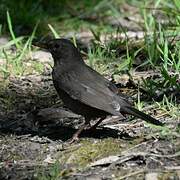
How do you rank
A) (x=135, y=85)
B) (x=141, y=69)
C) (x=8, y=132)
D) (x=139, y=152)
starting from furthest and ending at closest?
(x=141, y=69) < (x=135, y=85) < (x=8, y=132) < (x=139, y=152)

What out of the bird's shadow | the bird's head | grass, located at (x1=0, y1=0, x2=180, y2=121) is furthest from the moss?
the bird's head

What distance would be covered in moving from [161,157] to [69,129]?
1.15 m

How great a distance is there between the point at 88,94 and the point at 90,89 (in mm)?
49

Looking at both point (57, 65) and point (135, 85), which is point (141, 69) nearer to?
point (135, 85)

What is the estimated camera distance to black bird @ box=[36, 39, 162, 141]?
499 centimetres

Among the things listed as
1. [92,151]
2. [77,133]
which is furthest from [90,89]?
[92,151]

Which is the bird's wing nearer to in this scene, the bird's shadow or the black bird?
the black bird

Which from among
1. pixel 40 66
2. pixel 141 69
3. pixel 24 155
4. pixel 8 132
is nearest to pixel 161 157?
pixel 24 155

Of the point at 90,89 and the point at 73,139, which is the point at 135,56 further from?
the point at 73,139

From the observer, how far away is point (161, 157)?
4.51 m

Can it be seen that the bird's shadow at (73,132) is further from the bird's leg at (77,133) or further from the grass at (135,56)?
the grass at (135,56)

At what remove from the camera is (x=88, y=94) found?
5117mm

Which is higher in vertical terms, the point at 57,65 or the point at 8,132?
the point at 57,65

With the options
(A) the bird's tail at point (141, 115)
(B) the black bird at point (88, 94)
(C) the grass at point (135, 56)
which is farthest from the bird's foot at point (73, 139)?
(C) the grass at point (135, 56)
